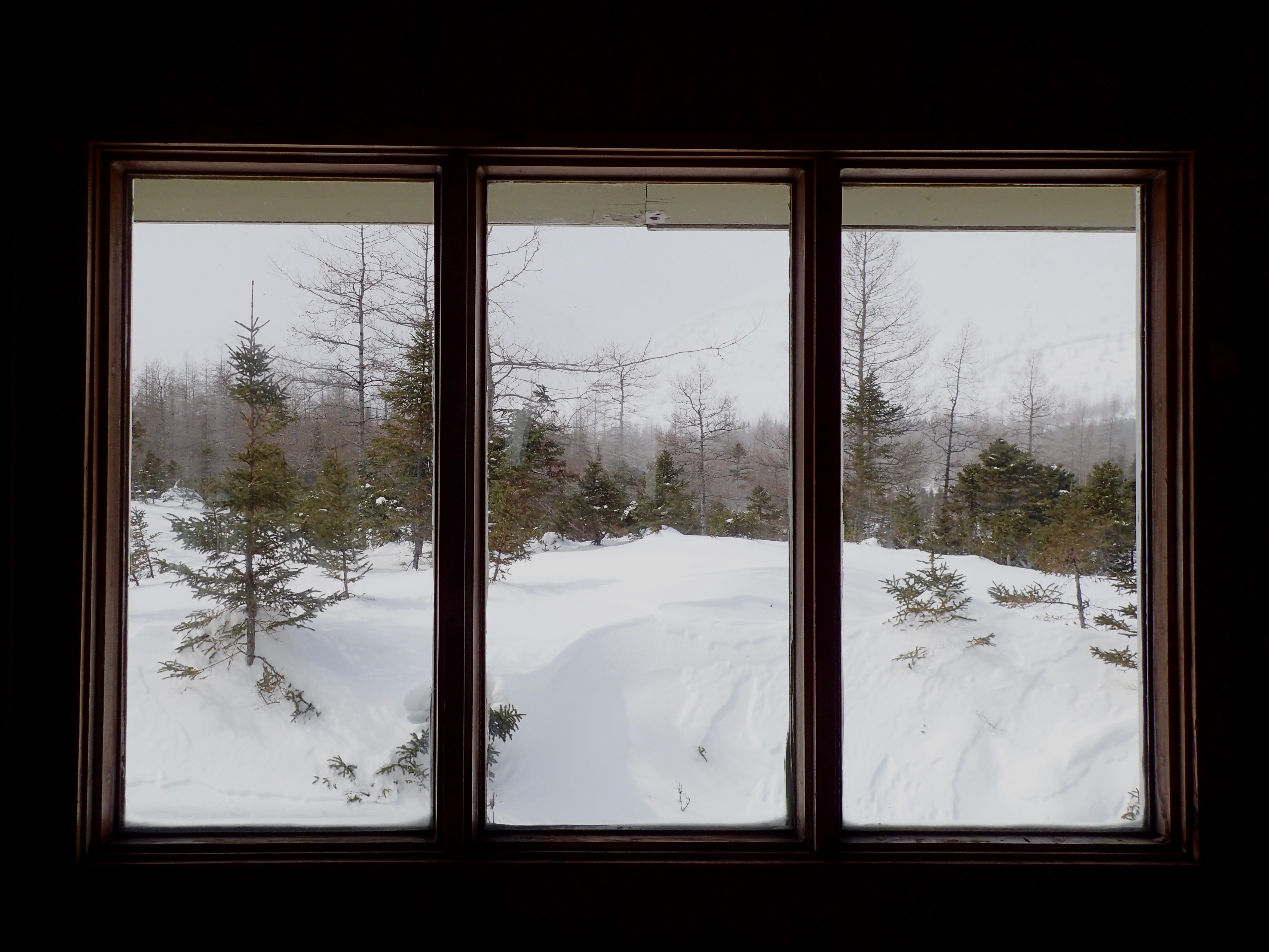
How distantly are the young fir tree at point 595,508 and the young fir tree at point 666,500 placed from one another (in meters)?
0.05

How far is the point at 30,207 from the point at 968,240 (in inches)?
93.6

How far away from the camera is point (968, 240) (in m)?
1.58

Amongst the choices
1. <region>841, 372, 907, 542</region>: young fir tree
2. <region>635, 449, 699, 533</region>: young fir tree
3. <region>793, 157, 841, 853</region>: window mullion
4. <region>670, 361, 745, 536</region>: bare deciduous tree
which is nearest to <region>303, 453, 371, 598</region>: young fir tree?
<region>635, 449, 699, 533</region>: young fir tree

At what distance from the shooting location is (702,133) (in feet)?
4.70

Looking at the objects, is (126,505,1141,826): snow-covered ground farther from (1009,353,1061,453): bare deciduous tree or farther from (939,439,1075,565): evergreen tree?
(1009,353,1061,453): bare deciduous tree

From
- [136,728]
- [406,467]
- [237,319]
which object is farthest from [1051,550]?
[136,728]

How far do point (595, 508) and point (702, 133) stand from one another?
974 mm

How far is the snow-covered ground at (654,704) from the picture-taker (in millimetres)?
1517

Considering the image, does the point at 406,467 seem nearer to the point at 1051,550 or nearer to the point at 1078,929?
the point at 1051,550

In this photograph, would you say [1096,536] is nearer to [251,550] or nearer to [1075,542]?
[1075,542]

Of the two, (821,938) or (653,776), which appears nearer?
(821,938)

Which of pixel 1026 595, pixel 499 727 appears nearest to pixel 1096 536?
pixel 1026 595

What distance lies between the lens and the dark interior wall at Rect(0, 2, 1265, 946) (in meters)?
1.42

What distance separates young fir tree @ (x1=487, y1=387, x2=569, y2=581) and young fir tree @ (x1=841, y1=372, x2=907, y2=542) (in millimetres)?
753
